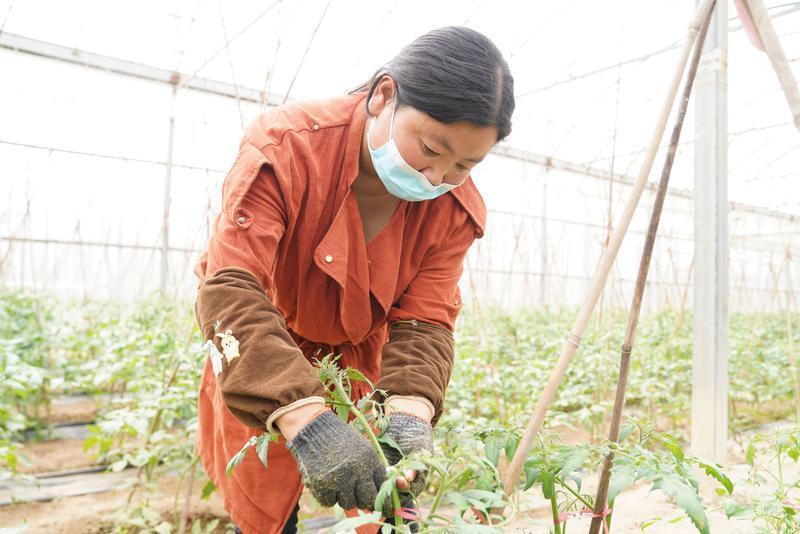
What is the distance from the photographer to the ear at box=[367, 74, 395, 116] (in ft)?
4.24

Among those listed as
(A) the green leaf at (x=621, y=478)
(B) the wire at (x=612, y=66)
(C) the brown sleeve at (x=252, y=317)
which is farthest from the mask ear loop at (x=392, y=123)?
(B) the wire at (x=612, y=66)

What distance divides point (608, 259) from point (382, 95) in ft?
2.00

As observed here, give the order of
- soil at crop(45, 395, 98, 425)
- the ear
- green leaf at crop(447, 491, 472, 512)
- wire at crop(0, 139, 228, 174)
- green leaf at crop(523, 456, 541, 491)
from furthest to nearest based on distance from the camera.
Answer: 1. wire at crop(0, 139, 228, 174)
2. soil at crop(45, 395, 98, 425)
3. the ear
4. green leaf at crop(523, 456, 541, 491)
5. green leaf at crop(447, 491, 472, 512)

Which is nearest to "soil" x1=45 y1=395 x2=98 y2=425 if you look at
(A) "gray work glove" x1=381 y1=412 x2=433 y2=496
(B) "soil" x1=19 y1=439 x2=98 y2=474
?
(B) "soil" x1=19 y1=439 x2=98 y2=474

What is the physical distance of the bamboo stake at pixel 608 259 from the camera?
119 cm

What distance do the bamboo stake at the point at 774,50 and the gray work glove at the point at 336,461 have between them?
1256 millimetres

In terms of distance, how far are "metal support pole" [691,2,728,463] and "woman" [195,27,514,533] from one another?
136 cm

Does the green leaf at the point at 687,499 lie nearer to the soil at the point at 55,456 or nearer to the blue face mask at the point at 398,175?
the blue face mask at the point at 398,175

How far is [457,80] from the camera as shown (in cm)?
115

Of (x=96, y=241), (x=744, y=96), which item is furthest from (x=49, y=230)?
(x=744, y=96)

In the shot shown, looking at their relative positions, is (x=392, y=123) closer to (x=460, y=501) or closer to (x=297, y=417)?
(x=297, y=417)

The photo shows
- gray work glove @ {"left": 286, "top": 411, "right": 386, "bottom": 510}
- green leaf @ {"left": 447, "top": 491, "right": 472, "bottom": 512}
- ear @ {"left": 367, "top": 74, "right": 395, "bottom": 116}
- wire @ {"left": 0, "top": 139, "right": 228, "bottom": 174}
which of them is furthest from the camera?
wire @ {"left": 0, "top": 139, "right": 228, "bottom": 174}

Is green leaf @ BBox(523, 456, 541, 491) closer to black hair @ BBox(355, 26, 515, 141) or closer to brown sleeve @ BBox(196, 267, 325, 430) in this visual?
brown sleeve @ BBox(196, 267, 325, 430)

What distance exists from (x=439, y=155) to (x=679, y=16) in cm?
664
